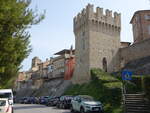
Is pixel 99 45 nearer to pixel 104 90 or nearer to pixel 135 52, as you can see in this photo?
pixel 135 52

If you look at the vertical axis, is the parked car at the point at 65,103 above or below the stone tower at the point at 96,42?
below

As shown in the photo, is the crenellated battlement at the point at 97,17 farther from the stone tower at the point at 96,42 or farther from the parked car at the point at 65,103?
the parked car at the point at 65,103

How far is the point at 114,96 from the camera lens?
24.2 metres

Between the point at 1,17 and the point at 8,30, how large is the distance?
0.68 m

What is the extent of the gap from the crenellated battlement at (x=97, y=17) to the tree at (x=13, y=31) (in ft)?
108

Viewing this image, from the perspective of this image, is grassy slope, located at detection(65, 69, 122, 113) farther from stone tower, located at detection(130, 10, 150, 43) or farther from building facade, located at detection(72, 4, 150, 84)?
stone tower, located at detection(130, 10, 150, 43)

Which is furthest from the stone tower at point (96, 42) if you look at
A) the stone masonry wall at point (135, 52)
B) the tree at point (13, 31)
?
the tree at point (13, 31)

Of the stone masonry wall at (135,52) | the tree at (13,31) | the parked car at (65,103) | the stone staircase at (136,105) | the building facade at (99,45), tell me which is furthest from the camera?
→ the building facade at (99,45)

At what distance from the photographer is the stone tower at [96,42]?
41.2 metres

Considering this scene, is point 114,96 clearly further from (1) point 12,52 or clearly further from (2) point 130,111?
(1) point 12,52

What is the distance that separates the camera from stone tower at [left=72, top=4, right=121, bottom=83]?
41250mm

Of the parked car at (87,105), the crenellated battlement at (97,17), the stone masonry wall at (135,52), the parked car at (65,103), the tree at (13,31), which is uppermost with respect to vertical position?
the crenellated battlement at (97,17)

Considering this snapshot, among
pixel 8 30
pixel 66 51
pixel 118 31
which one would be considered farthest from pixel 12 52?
pixel 66 51

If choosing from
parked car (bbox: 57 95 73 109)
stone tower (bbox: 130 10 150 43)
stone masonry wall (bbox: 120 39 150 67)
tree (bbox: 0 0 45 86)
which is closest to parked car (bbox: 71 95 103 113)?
parked car (bbox: 57 95 73 109)
